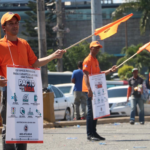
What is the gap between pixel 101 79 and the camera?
8.39 metres

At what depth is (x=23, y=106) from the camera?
476cm

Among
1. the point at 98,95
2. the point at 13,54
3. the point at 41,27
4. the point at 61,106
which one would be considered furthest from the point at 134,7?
the point at 13,54

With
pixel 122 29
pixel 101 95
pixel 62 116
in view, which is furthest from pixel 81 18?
pixel 101 95

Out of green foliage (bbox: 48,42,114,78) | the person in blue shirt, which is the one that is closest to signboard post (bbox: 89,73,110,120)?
the person in blue shirt

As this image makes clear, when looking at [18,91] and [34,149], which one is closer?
[18,91]

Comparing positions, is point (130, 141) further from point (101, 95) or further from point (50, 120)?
point (50, 120)

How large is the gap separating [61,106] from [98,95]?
6059 mm

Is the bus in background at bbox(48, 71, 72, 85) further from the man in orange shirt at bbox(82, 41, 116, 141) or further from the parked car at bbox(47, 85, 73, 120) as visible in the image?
the man in orange shirt at bbox(82, 41, 116, 141)

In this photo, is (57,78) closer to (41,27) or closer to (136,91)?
(41,27)

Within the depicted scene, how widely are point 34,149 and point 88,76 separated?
1.80 metres

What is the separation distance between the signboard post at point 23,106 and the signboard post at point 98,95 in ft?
11.0

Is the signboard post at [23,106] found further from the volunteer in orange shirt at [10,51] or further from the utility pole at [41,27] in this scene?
the utility pole at [41,27]

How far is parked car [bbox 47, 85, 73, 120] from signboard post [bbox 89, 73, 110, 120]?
5.56 m

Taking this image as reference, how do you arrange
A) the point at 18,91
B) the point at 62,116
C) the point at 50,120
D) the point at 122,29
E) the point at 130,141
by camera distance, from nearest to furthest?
the point at 18,91 < the point at 130,141 < the point at 50,120 < the point at 62,116 < the point at 122,29
